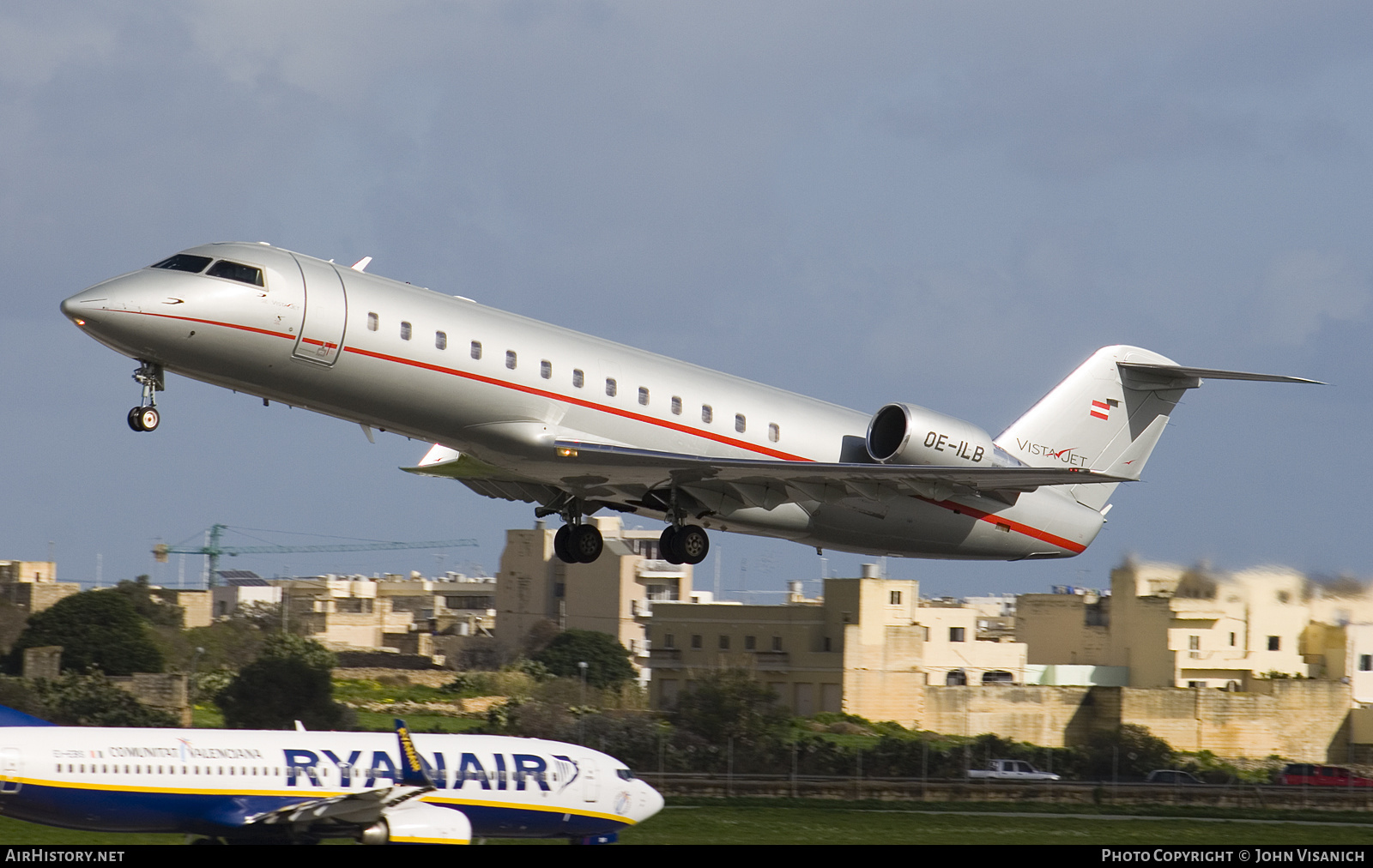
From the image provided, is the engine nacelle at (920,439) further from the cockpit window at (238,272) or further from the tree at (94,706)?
the tree at (94,706)

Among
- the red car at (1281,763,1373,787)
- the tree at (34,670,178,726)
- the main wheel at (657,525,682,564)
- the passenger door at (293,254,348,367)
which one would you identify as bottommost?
the red car at (1281,763,1373,787)

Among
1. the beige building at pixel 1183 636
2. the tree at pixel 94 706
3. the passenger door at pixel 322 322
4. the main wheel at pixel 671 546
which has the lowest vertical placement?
the tree at pixel 94 706

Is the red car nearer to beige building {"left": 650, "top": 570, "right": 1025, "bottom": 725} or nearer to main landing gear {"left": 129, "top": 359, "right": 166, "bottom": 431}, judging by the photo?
beige building {"left": 650, "top": 570, "right": 1025, "bottom": 725}

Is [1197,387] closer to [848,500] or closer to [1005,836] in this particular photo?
[848,500]

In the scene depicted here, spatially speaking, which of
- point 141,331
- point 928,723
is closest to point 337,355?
point 141,331

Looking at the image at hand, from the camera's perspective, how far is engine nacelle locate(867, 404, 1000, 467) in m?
23.6

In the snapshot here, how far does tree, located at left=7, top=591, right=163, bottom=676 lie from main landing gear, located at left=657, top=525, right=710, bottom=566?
125 ft

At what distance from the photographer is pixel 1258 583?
37125 millimetres

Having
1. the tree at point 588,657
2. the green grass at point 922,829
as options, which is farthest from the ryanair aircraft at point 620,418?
the tree at point 588,657

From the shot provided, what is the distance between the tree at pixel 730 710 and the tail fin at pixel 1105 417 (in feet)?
61.0

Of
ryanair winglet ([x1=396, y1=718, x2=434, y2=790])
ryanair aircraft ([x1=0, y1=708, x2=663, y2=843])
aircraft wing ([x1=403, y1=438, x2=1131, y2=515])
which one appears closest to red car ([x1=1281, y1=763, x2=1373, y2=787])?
aircraft wing ([x1=403, y1=438, x2=1131, y2=515])

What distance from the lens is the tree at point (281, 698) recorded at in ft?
146

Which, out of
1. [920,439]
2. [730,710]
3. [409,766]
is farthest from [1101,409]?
[730,710]

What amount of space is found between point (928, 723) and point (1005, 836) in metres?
22.4
